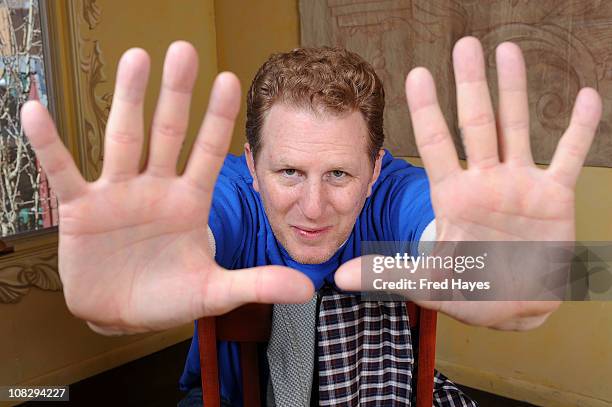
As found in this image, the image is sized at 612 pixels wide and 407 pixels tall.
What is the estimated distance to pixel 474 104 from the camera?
2.53 feet

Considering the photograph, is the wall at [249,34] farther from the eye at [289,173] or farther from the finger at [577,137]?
the finger at [577,137]

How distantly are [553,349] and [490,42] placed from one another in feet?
3.98

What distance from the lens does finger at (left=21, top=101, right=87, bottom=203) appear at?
2.41 feet

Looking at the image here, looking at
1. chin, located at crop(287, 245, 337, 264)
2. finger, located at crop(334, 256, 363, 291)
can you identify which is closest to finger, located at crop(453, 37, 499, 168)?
finger, located at crop(334, 256, 363, 291)

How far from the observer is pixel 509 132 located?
0.80 m

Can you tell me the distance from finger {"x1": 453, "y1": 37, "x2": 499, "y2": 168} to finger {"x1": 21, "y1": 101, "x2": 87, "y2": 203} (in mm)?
506

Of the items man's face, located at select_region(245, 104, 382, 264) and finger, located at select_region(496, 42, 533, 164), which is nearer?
finger, located at select_region(496, 42, 533, 164)

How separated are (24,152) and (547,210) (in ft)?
7.55

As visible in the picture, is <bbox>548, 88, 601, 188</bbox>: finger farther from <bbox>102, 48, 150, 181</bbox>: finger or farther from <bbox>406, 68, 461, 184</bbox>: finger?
<bbox>102, 48, 150, 181</bbox>: finger

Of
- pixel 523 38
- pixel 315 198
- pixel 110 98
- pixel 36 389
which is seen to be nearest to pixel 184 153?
pixel 110 98

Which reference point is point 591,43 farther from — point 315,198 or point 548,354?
point 315,198

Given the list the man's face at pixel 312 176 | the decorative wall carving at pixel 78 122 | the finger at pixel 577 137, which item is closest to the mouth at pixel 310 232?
the man's face at pixel 312 176

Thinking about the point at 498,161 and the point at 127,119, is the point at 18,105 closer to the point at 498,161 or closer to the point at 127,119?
the point at 127,119

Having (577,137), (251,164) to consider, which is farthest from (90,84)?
(577,137)
